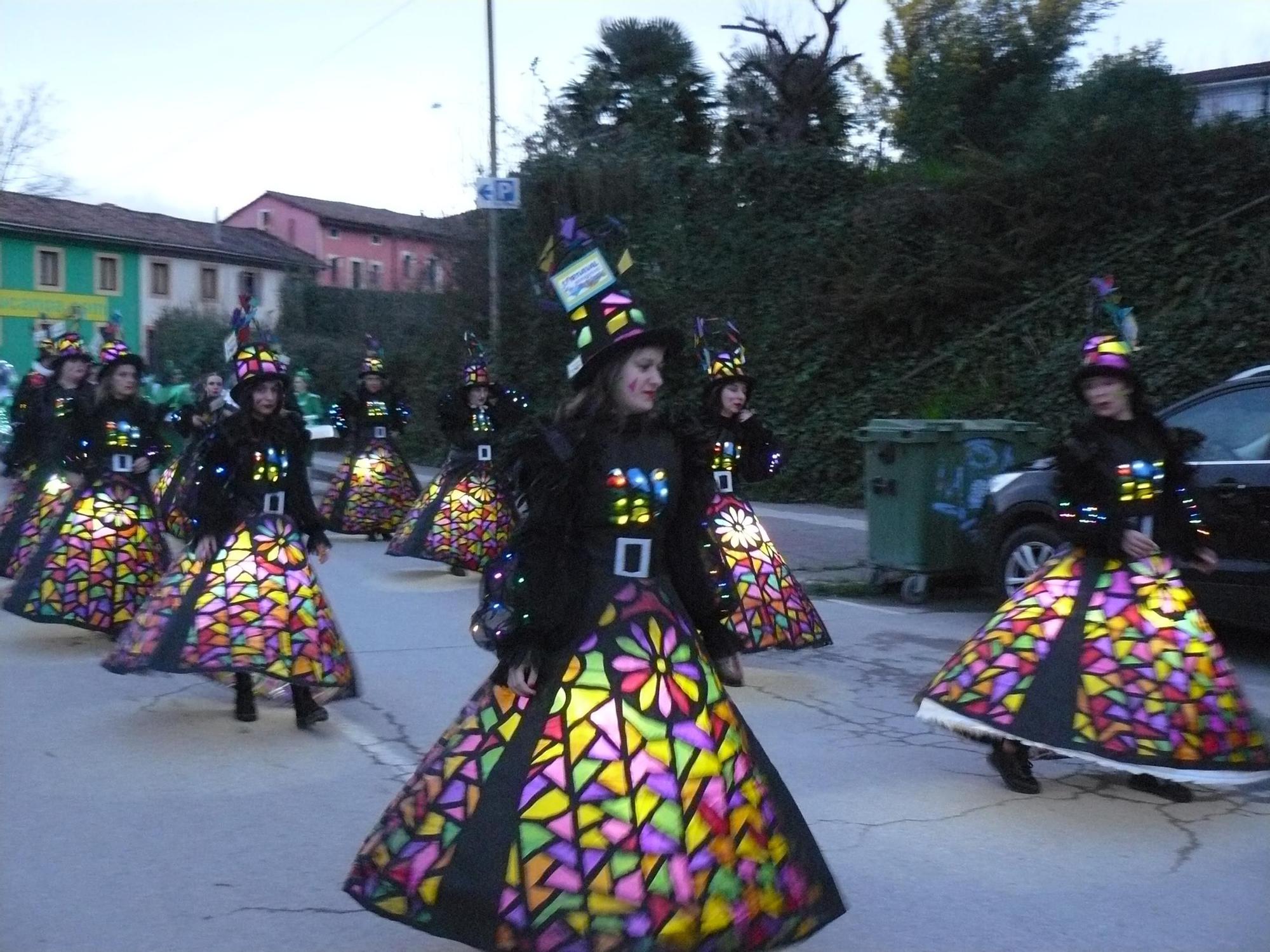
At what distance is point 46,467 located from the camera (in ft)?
33.5

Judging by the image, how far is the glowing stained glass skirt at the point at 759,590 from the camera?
271 inches

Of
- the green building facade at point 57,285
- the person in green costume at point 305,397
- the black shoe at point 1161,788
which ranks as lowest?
the black shoe at point 1161,788

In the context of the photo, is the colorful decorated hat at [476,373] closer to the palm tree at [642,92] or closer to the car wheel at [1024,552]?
the car wheel at [1024,552]

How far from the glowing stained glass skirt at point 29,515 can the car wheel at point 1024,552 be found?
6011 mm

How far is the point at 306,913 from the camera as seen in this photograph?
13.6 feet

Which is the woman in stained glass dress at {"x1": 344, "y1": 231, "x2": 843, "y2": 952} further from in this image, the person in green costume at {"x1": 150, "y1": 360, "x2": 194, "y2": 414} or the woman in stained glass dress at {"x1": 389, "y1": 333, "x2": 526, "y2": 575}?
the person in green costume at {"x1": 150, "y1": 360, "x2": 194, "y2": 414}

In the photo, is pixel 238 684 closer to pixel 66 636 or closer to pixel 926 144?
pixel 66 636

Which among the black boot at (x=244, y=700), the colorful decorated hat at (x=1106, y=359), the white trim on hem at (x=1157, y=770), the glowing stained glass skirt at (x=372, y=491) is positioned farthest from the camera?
the glowing stained glass skirt at (x=372, y=491)

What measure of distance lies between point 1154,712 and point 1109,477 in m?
0.85

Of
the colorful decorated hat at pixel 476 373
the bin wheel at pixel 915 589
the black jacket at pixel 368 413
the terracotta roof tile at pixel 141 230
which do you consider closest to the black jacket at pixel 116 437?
the colorful decorated hat at pixel 476 373

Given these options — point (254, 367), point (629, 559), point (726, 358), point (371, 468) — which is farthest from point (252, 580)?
point (371, 468)

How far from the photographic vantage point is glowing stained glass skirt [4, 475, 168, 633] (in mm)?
7953

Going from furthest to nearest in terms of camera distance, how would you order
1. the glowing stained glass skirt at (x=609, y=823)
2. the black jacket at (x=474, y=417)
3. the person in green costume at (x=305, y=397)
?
1. the person in green costume at (x=305, y=397)
2. the black jacket at (x=474, y=417)
3. the glowing stained glass skirt at (x=609, y=823)

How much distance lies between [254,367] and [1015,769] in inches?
145
